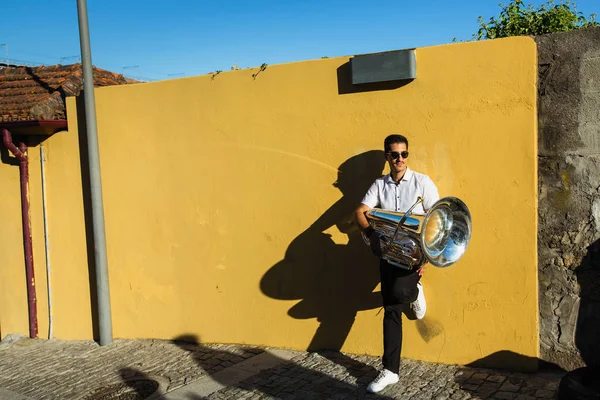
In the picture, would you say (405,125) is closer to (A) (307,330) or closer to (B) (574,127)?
(B) (574,127)

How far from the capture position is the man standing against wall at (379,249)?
4035 mm

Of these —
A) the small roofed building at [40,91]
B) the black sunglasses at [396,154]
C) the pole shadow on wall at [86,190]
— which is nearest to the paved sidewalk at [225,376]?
the pole shadow on wall at [86,190]

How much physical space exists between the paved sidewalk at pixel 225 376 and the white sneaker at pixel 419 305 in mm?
473

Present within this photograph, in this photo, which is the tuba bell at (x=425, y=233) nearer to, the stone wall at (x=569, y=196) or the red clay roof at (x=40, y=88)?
the stone wall at (x=569, y=196)

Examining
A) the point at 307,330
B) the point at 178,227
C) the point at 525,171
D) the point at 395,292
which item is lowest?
the point at 307,330

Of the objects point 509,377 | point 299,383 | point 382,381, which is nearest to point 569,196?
point 509,377

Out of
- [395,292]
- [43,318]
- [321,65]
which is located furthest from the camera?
[43,318]

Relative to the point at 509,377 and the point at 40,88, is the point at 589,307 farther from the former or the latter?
the point at 40,88

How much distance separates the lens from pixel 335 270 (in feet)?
16.2

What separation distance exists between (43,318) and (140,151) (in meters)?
2.70

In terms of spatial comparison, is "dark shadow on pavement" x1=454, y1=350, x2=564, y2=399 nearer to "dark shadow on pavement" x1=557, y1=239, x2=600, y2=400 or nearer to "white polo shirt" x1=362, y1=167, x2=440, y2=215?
"dark shadow on pavement" x1=557, y1=239, x2=600, y2=400

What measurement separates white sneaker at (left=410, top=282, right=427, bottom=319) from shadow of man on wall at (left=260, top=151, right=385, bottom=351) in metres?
0.45

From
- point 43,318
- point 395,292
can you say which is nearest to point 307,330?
point 395,292

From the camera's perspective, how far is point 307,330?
5.11 metres
